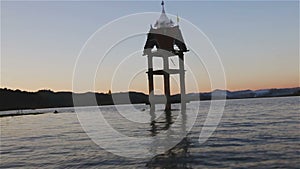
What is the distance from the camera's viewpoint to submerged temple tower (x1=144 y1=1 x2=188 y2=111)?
59.9 meters

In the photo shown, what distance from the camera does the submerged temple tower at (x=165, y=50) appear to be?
197 ft

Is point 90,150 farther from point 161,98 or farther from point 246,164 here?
point 161,98

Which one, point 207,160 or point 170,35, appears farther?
point 170,35

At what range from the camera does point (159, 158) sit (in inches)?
723

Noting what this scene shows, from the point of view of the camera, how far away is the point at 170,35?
6162 centimetres

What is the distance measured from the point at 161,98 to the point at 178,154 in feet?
146

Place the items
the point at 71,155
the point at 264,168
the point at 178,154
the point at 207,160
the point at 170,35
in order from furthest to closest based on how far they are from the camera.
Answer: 1. the point at 170,35
2. the point at 71,155
3. the point at 178,154
4. the point at 207,160
5. the point at 264,168

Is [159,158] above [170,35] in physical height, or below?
below

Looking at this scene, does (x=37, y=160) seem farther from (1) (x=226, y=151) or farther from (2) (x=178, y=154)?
(1) (x=226, y=151)

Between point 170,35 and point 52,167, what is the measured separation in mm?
46440

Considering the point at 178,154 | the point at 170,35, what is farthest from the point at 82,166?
the point at 170,35

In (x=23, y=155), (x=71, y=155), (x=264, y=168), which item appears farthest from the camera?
(x=23, y=155)

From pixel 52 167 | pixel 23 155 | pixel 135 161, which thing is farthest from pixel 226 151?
pixel 23 155

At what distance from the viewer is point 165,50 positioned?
200 feet
